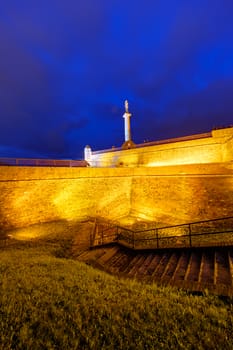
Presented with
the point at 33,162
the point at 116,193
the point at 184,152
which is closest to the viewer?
the point at 33,162

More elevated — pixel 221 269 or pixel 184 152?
pixel 184 152

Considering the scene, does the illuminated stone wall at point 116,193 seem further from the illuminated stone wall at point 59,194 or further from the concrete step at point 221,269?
the concrete step at point 221,269

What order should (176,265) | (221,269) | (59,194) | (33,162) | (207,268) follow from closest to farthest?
(221,269) → (207,268) → (176,265) → (59,194) → (33,162)

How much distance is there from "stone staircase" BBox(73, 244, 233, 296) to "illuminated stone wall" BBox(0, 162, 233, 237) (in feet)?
17.3

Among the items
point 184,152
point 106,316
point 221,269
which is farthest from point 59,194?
point 184,152

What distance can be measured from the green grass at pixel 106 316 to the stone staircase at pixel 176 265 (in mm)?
499

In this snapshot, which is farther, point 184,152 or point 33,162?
point 184,152

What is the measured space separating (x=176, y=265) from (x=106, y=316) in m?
3.68

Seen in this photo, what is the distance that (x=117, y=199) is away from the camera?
53.1 ft

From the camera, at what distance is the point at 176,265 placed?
6.00m

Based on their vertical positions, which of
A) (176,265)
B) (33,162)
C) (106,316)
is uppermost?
(33,162)

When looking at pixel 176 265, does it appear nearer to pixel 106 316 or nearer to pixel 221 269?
pixel 221 269

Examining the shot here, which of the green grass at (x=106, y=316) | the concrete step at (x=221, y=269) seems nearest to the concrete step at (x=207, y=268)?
the concrete step at (x=221, y=269)

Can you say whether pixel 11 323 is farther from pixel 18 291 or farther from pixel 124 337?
pixel 124 337
